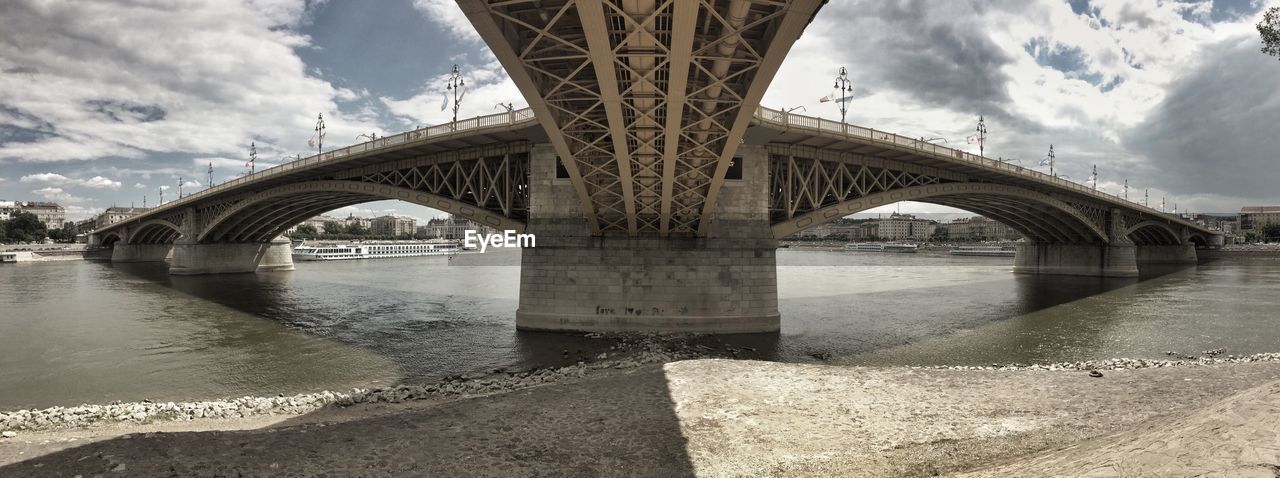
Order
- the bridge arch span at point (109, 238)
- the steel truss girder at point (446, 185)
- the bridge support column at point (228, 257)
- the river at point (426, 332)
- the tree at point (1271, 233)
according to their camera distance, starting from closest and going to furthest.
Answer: the river at point (426, 332), the steel truss girder at point (446, 185), the bridge support column at point (228, 257), the bridge arch span at point (109, 238), the tree at point (1271, 233)

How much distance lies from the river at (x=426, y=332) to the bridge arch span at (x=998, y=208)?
4710 mm

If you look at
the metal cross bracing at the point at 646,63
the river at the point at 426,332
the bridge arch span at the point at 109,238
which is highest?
the metal cross bracing at the point at 646,63

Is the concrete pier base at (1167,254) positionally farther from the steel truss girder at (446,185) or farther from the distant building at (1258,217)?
the distant building at (1258,217)

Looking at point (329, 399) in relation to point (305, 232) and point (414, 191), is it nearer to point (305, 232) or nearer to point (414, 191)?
point (414, 191)

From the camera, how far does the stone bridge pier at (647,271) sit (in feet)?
66.9

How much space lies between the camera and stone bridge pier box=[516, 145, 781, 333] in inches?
803

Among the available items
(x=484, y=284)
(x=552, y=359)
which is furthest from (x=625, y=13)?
(x=484, y=284)

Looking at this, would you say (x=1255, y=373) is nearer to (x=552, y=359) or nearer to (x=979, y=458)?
(x=979, y=458)

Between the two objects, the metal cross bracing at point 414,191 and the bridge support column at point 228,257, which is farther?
the bridge support column at point 228,257

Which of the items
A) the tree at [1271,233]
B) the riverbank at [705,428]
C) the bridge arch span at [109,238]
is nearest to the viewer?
the riverbank at [705,428]

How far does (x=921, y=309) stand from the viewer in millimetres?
29328

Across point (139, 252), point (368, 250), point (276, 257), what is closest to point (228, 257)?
point (276, 257)

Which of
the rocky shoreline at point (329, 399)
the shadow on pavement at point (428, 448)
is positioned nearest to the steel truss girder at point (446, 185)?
the rocky shoreline at point (329, 399)

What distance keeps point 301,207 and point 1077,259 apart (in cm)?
6746
